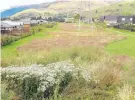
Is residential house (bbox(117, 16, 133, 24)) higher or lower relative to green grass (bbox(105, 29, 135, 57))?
lower

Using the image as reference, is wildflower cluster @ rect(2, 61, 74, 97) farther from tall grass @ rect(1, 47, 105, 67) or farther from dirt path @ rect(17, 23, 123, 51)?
dirt path @ rect(17, 23, 123, 51)

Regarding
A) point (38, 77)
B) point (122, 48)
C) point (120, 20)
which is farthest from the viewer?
point (120, 20)

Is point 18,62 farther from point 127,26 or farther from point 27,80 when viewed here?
point 127,26

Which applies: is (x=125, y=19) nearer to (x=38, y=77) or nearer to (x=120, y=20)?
(x=120, y=20)

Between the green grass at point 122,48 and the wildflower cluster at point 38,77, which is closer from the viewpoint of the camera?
the wildflower cluster at point 38,77

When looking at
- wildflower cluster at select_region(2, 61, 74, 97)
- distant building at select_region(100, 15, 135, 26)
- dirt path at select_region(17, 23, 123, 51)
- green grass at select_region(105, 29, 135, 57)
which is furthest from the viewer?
distant building at select_region(100, 15, 135, 26)

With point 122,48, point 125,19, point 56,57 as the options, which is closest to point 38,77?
point 56,57

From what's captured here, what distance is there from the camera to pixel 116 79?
10.5 m

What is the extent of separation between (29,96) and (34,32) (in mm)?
38397

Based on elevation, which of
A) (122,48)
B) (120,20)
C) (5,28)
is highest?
(5,28)

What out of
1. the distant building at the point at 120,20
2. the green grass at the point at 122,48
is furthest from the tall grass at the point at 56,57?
the distant building at the point at 120,20

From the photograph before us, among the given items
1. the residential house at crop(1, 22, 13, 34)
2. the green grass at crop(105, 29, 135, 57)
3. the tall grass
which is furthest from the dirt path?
the residential house at crop(1, 22, 13, 34)

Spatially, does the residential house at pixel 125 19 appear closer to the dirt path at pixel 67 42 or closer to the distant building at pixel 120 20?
the distant building at pixel 120 20

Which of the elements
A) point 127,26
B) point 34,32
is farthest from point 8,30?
point 127,26
